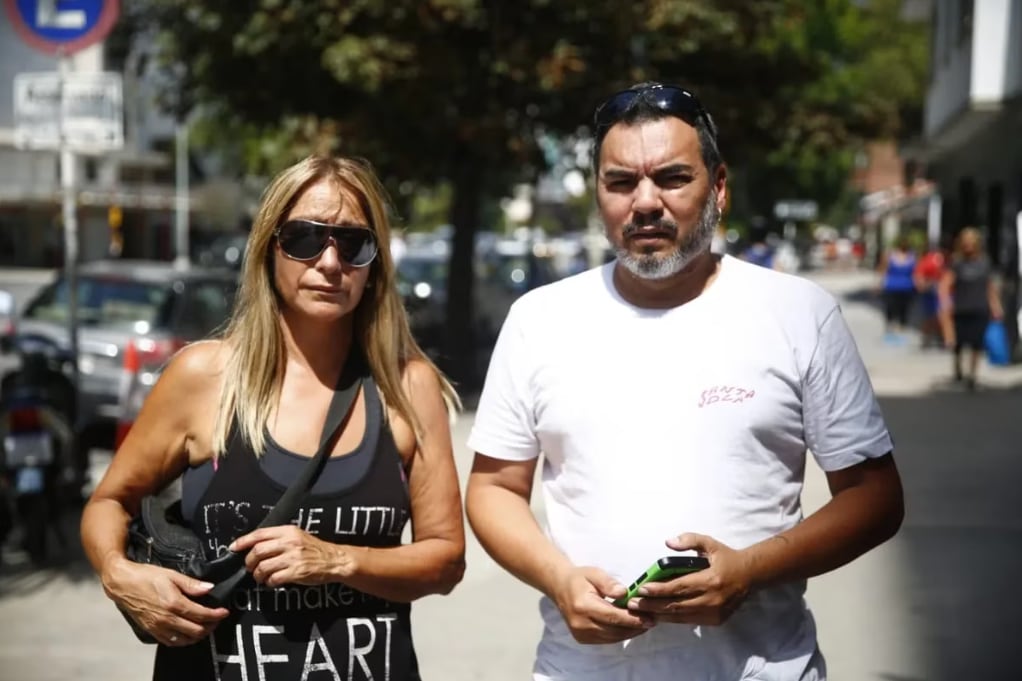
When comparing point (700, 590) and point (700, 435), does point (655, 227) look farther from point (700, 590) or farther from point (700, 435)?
point (700, 590)

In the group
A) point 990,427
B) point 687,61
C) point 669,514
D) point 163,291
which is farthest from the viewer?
point 687,61

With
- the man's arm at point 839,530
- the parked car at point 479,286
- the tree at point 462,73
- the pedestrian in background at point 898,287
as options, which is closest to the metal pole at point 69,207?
the tree at point 462,73

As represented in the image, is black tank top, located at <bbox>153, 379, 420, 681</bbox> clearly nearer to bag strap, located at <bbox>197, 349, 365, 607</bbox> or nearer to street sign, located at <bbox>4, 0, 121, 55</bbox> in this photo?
bag strap, located at <bbox>197, 349, 365, 607</bbox>

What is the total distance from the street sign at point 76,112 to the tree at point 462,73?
5.72 meters

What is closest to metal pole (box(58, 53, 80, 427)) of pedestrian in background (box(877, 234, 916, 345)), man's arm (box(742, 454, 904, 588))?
man's arm (box(742, 454, 904, 588))

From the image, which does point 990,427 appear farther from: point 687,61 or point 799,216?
point 799,216

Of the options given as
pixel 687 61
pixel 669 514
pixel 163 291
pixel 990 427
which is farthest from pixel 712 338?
pixel 687 61

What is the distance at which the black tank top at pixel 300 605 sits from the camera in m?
2.84

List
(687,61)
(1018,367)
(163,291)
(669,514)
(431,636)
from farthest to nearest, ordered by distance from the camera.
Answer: (1018,367), (687,61), (163,291), (431,636), (669,514)

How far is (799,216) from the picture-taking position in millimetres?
63219

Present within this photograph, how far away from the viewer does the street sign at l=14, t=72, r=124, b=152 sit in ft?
28.3

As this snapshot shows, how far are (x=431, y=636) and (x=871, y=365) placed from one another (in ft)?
49.4

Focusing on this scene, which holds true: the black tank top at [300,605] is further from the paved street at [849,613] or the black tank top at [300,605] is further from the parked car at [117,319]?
the parked car at [117,319]

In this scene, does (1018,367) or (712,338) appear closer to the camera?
(712,338)
